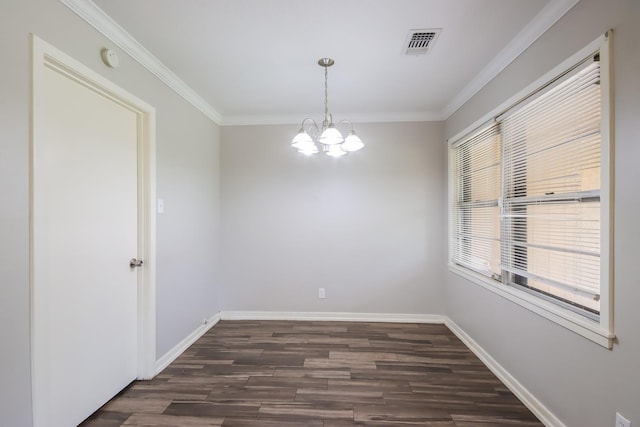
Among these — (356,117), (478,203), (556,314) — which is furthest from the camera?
(356,117)

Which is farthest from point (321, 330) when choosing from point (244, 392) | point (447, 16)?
point (447, 16)

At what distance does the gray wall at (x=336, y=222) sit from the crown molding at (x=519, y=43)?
833mm

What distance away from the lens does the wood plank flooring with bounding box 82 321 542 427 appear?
6.18 ft

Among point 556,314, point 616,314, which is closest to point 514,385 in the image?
point 556,314

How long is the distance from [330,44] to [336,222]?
6.66 ft

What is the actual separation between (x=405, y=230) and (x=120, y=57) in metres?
3.19

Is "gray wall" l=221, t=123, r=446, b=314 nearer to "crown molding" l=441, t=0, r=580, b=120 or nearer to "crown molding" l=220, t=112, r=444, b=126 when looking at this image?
"crown molding" l=220, t=112, r=444, b=126

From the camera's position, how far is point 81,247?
1.79 m

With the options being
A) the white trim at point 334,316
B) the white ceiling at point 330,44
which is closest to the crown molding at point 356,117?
the white ceiling at point 330,44

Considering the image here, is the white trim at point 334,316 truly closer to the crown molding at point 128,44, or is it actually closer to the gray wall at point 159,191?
the gray wall at point 159,191

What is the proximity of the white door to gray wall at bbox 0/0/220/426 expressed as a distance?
69 mm

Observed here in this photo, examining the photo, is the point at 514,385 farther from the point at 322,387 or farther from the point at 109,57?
the point at 109,57

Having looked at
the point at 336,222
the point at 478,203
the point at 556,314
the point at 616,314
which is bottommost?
the point at 556,314

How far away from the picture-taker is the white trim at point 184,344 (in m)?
2.47
